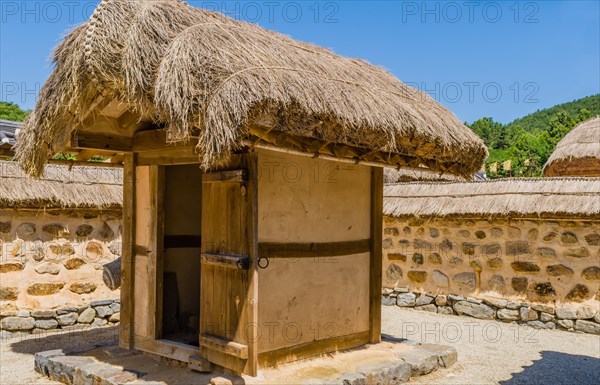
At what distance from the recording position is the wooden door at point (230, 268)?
4551mm

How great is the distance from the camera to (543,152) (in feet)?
100

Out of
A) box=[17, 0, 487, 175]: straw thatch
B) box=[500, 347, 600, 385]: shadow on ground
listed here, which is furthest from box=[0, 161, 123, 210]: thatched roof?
box=[500, 347, 600, 385]: shadow on ground

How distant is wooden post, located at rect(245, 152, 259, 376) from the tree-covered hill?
87.9 feet

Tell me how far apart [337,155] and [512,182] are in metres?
4.23

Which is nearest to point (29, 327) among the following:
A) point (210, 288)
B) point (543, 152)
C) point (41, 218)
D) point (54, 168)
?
point (41, 218)

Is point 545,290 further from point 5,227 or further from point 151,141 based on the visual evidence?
point 5,227

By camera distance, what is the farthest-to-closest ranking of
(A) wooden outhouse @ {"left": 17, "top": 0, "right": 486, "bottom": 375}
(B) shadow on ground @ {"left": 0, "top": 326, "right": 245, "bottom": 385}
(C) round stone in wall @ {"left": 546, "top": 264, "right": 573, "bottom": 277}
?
(C) round stone in wall @ {"left": 546, "top": 264, "right": 573, "bottom": 277} < (B) shadow on ground @ {"left": 0, "top": 326, "right": 245, "bottom": 385} < (A) wooden outhouse @ {"left": 17, "top": 0, "right": 486, "bottom": 375}

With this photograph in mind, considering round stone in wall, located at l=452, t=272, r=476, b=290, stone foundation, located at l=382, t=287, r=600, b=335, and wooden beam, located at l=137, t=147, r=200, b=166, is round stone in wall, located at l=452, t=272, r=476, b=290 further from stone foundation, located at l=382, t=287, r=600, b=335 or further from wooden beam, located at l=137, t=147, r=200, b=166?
wooden beam, located at l=137, t=147, r=200, b=166

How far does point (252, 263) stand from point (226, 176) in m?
0.78

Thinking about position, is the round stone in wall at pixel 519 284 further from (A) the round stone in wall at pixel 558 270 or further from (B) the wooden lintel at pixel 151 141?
(B) the wooden lintel at pixel 151 141

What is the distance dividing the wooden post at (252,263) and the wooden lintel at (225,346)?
0.19 feet

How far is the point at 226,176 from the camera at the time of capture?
A: 4668 mm

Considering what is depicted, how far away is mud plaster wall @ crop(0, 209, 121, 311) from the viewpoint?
7125 millimetres

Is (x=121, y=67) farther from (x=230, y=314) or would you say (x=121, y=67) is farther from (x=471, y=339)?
(x=471, y=339)
